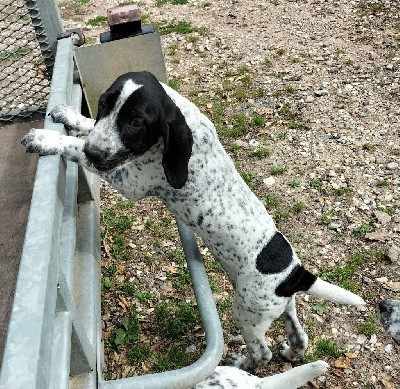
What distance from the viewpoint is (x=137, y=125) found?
2488mm

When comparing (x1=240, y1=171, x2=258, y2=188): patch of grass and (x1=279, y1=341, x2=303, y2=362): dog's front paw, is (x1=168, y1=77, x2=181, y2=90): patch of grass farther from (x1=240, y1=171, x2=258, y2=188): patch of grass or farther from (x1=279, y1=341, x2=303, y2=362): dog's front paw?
(x1=279, y1=341, x2=303, y2=362): dog's front paw

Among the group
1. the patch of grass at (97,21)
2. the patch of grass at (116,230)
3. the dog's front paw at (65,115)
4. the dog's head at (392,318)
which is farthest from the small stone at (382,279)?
the patch of grass at (97,21)

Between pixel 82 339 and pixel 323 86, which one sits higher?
pixel 82 339

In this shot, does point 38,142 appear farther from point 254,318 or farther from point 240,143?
point 240,143

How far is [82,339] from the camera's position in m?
1.92

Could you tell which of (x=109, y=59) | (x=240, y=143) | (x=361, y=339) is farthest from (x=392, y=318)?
(x=240, y=143)

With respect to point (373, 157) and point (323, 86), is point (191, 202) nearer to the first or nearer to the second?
point (373, 157)

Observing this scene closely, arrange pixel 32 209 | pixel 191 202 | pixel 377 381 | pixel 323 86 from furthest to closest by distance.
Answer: pixel 323 86 → pixel 377 381 → pixel 191 202 → pixel 32 209

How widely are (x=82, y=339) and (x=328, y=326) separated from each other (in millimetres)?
2312

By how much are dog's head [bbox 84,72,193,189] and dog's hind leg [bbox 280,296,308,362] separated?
119 cm

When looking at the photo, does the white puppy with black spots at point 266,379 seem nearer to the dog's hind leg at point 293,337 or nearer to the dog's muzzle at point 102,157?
the dog's hind leg at point 293,337

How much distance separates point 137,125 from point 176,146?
0.21 m

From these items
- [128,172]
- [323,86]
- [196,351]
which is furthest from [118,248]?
[323,86]

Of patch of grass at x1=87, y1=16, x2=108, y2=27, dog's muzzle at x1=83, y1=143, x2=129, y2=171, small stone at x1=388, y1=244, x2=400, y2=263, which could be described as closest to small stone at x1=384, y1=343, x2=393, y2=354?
small stone at x1=388, y1=244, x2=400, y2=263
